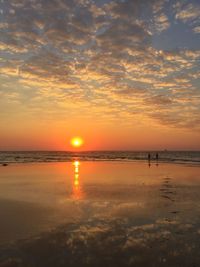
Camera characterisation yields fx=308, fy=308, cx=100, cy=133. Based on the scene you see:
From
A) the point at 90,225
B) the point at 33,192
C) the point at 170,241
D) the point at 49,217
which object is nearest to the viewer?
the point at 170,241

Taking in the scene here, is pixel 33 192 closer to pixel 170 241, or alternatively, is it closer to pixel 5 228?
pixel 5 228

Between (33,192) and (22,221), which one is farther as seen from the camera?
(33,192)

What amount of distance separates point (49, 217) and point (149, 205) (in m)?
5.84

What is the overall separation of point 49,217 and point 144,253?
596 cm

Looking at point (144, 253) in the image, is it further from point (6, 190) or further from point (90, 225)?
point (6, 190)

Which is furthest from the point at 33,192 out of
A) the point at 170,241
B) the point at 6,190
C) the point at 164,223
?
the point at 170,241

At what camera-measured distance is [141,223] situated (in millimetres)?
13102

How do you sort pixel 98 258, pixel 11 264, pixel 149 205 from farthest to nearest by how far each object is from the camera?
pixel 149 205, pixel 98 258, pixel 11 264

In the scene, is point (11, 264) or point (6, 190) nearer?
point (11, 264)

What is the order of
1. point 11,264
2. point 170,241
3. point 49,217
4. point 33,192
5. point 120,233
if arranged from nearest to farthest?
point 11,264 → point 170,241 → point 120,233 → point 49,217 → point 33,192

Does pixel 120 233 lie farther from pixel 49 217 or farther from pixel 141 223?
pixel 49 217

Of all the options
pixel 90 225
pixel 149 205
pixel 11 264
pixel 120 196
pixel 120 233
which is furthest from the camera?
pixel 120 196

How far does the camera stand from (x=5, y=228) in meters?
12.2

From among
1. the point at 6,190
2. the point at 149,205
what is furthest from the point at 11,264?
the point at 6,190
